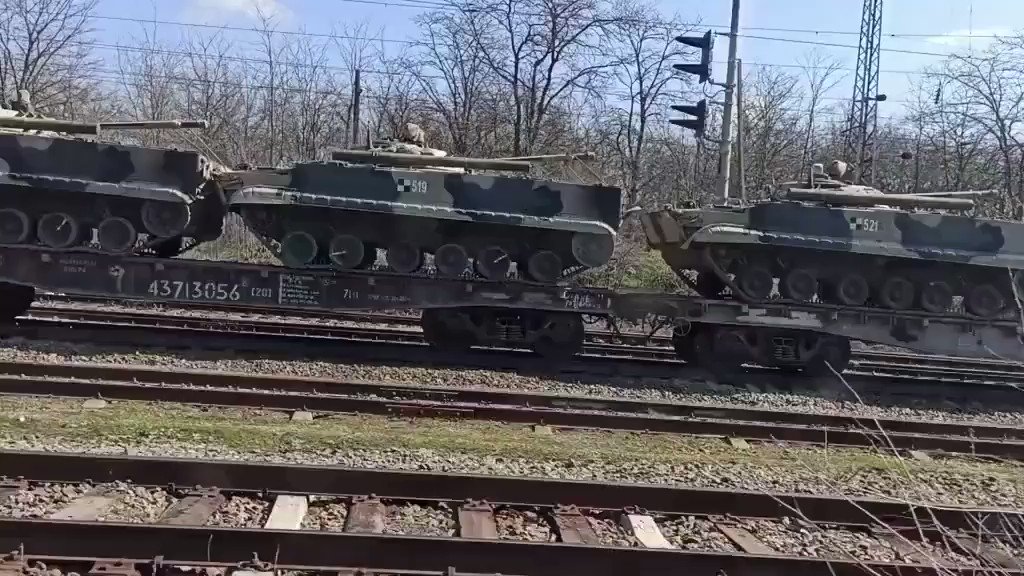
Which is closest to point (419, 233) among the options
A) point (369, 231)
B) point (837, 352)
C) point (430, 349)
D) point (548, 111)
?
point (369, 231)

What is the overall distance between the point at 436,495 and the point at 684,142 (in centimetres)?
2909

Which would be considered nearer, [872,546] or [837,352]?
[872,546]

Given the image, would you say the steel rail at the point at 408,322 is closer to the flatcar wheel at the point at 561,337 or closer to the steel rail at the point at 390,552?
the flatcar wheel at the point at 561,337

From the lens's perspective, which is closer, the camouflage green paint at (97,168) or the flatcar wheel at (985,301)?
the camouflage green paint at (97,168)

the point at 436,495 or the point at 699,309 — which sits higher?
the point at 699,309

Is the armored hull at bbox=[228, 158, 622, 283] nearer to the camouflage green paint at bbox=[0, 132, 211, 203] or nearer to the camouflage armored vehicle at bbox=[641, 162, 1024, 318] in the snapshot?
the camouflage green paint at bbox=[0, 132, 211, 203]

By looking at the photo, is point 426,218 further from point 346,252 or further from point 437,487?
point 437,487

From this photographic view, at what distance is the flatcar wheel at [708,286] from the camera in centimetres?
1377

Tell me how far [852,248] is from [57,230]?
10.7 metres

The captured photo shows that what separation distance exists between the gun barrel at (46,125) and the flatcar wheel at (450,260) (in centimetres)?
510

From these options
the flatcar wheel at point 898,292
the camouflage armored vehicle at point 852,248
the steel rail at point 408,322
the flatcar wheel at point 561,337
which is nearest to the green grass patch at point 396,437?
the flatcar wheel at point 561,337

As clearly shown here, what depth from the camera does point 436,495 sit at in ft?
18.3

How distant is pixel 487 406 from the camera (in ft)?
28.0

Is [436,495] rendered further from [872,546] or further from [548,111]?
[548,111]
